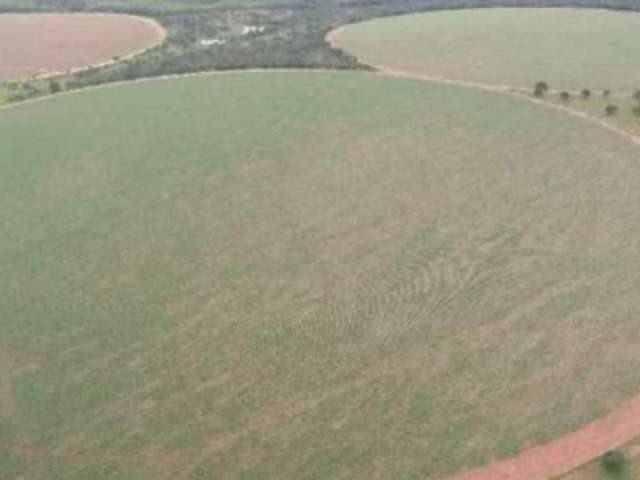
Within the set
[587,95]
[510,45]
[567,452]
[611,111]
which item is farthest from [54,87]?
[567,452]

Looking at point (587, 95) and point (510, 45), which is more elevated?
point (587, 95)

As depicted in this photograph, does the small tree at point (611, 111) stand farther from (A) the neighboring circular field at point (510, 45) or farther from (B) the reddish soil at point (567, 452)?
A: (B) the reddish soil at point (567, 452)

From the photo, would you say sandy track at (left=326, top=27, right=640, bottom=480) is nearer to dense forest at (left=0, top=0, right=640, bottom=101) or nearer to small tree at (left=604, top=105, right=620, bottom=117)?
small tree at (left=604, top=105, right=620, bottom=117)

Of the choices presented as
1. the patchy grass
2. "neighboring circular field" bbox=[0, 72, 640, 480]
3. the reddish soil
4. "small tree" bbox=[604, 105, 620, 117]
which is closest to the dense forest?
"neighboring circular field" bbox=[0, 72, 640, 480]

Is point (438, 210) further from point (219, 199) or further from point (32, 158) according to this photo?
point (32, 158)

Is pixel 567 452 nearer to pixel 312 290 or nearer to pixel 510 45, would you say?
pixel 312 290

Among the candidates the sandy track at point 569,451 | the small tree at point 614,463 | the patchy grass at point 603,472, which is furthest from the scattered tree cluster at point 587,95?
the small tree at point 614,463

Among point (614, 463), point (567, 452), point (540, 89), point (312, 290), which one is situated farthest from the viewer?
point (540, 89)

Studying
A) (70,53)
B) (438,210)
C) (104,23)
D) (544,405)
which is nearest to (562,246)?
(438,210)
